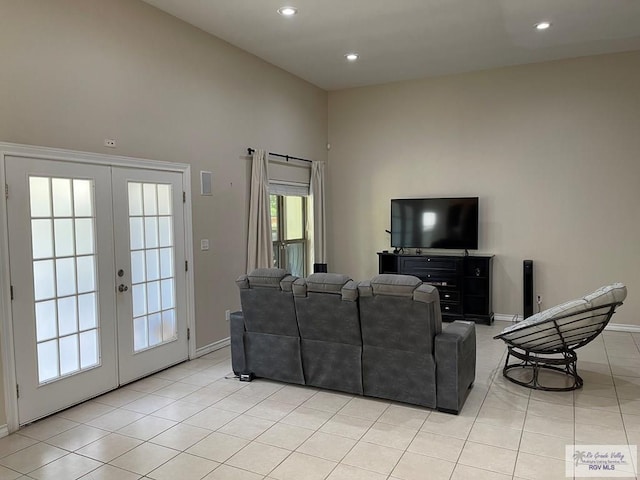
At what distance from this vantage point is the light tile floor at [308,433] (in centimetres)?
280

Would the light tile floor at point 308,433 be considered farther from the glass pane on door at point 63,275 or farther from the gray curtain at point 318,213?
the gray curtain at point 318,213

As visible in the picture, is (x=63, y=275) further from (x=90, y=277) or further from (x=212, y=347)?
(x=212, y=347)

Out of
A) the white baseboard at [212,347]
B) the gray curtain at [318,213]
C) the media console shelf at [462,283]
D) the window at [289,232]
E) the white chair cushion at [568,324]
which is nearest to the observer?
the white chair cushion at [568,324]

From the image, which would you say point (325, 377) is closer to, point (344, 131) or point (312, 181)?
point (312, 181)

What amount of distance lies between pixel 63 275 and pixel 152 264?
0.93 m

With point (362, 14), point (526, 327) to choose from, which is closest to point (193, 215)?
point (362, 14)

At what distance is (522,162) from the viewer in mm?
6336

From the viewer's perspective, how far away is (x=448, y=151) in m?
6.79

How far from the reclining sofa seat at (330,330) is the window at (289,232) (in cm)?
257

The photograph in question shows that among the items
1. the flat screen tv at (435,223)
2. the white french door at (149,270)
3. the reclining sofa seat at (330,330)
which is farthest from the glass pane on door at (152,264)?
the flat screen tv at (435,223)

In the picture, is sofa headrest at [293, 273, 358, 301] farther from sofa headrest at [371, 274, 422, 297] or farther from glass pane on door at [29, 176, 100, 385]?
glass pane on door at [29, 176, 100, 385]

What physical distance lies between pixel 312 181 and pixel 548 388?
4.38m

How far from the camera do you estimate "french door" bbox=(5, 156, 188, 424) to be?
3422mm

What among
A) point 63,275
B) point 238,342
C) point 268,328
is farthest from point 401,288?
point 63,275
